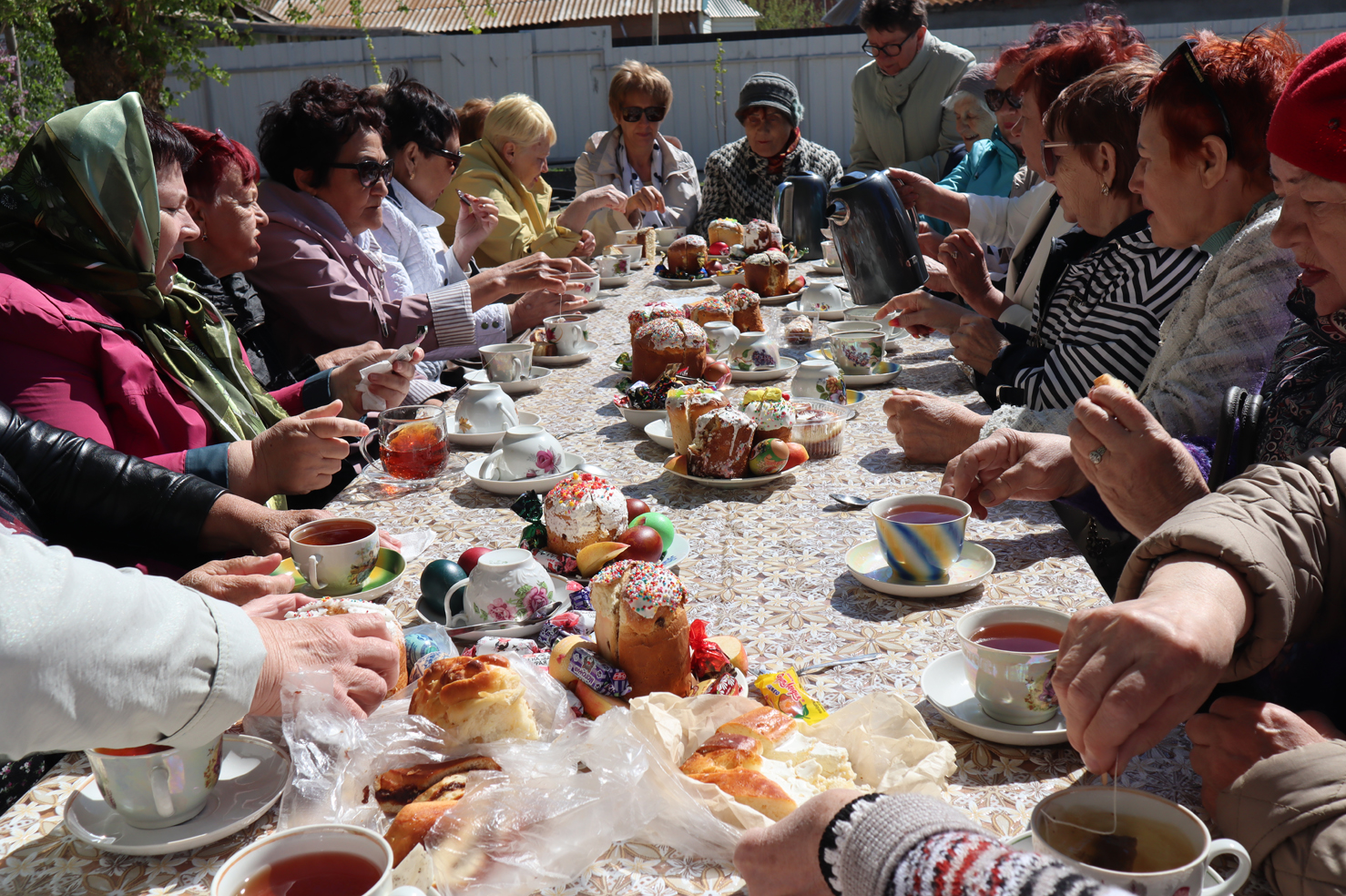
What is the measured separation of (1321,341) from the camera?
4.79 ft

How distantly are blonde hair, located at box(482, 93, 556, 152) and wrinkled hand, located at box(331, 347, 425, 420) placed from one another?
2.65 metres

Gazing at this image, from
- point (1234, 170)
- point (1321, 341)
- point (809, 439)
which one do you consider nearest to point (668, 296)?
point (809, 439)

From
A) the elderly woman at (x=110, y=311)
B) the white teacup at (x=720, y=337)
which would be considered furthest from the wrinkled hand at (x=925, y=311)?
the elderly woman at (x=110, y=311)

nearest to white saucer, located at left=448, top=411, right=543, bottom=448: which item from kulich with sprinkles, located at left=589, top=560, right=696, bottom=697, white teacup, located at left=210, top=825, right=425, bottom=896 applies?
kulich with sprinkles, located at left=589, top=560, right=696, bottom=697

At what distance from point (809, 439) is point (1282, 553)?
3.82 ft

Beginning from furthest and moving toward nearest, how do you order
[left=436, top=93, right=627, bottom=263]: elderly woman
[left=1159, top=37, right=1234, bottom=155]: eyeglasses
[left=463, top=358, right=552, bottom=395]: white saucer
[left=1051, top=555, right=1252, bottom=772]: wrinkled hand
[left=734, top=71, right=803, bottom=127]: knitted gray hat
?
1. [left=734, top=71, right=803, bottom=127]: knitted gray hat
2. [left=436, top=93, right=627, bottom=263]: elderly woman
3. [left=463, top=358, right=552, bottom=395]: white saucer
4. [left=1159, top=37, right=1234, bottom=155]: eyeglasses
5. [left=1051, top=555, right=1252, bottom=772]: wrinkled hand

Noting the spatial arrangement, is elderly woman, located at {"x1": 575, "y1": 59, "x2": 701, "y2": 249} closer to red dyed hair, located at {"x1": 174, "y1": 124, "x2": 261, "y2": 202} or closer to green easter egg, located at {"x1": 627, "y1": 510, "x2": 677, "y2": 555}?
red dyed hair, located at {"x1": 174, "y1": 124, "x2": 261, "y2": 202}

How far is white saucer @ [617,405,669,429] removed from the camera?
2.40 metres

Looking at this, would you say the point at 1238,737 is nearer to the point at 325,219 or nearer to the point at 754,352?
the point at 754,352

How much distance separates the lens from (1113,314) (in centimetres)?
220

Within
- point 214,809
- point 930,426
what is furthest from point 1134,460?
point 214,809

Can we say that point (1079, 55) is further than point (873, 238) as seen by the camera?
No

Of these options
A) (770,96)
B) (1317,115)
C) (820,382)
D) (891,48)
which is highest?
(891,48)

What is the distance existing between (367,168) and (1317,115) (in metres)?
2.86
